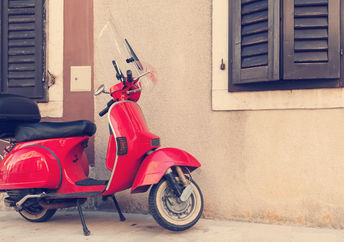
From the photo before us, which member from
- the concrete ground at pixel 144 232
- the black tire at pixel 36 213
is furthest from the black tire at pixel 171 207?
the black tire at pixel 36 213

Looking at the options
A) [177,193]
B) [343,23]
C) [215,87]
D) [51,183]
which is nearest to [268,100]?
[215,87]

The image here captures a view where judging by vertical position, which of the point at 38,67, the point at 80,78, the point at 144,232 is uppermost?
the point at 38,67

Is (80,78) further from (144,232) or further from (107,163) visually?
(144,232)

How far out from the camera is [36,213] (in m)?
4.25

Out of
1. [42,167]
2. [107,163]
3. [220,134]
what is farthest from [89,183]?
[220,134]

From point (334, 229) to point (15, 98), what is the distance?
3.45m

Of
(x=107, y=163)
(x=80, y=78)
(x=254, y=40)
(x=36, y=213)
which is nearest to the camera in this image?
(x=107, y=163)

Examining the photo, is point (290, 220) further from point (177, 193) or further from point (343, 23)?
point (343, 23)

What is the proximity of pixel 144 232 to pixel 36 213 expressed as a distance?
1.30 metres

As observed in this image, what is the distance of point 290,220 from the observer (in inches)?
159

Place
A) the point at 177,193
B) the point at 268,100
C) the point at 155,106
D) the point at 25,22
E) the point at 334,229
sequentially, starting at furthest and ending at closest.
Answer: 1. the point at 25,22
2. the point at 155,106
3. the point at 268,100
4. the point at 334,229
5. the point at 177,193

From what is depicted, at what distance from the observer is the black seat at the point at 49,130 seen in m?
3.92

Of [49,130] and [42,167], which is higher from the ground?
[49,130]

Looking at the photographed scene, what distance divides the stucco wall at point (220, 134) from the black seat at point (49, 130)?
833 mm
